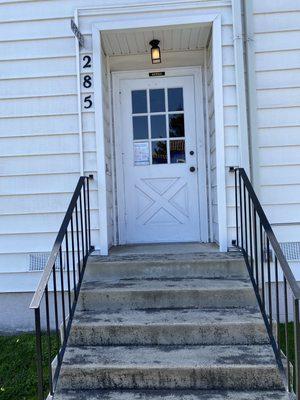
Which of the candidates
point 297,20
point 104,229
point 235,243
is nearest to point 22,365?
point 104,229

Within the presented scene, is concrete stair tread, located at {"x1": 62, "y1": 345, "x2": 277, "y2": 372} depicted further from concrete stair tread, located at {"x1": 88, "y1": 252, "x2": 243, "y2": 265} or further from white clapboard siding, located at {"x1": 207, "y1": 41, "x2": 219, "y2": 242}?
white clapboard siding, located at {"x1": 207, "y1": 41, "x2": 219, "y2": 242}

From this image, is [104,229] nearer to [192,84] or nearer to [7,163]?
[7,163]

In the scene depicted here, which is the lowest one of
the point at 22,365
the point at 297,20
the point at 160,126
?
the point at 22,365

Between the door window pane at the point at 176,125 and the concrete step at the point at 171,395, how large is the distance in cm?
282

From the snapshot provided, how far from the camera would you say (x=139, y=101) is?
467cm

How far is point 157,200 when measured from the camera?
465 centimetres

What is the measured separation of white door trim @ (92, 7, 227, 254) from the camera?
391cm

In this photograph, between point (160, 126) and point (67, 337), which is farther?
point (160, 126)

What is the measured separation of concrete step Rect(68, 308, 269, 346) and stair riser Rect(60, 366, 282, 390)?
1.04 feet

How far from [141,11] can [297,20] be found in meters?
1.49

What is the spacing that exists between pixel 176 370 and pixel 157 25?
3.05m

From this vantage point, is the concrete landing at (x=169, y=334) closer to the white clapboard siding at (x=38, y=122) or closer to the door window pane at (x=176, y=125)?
the white clapboard siding at (x=38, y=122)

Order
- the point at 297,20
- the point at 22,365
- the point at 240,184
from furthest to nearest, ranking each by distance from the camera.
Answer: the point at 297,20 < the point at 240,184 < the point at 22,365

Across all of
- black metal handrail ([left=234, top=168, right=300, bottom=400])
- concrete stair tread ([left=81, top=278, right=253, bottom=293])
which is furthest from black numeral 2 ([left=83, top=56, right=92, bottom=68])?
→ concrete stair tread ([left=81, top=278, right=253, bottom=293])
